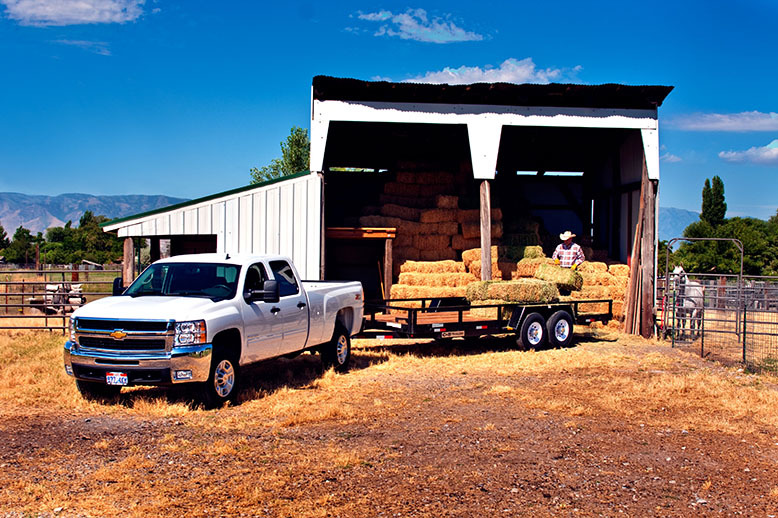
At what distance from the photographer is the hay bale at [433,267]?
1936cm

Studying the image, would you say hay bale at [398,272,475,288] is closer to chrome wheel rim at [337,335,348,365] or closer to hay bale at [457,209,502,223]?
hay bale at [457,209,502,223]

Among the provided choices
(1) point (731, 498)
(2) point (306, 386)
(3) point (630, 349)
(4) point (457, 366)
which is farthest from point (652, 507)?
(3) point (630, 349)

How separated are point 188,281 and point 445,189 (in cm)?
1357

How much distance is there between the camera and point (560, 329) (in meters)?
15.3

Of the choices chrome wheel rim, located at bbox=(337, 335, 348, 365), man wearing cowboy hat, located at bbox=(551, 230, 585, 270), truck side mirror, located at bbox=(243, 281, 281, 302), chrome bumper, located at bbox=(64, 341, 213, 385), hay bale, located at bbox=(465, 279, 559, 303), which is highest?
man wearing cowboy hat, located at bbox=(551, 230, 585, 270)

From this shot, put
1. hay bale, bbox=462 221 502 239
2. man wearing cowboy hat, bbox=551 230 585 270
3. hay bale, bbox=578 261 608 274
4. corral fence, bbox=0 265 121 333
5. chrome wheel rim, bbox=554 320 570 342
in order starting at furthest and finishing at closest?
1. hay bale, bbox=462 221 502 239
2. hay bale, bbox=578 261 608 274
3. man wearing cowboy hat, bbox=551 230 585 270
4. corral fence, bbox=0 265 121 333
5. chrome wheel rim, bbox=554 320 570 342

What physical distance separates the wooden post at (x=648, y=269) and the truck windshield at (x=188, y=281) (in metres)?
11.8

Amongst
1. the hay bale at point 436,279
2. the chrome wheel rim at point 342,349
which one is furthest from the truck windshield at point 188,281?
the hay bale at point 436,279

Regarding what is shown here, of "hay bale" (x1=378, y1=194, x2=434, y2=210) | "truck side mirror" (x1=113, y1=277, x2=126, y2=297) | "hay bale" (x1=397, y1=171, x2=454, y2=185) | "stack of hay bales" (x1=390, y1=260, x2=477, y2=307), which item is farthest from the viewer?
"hay bale" (x1=397, y1=171, x2=454, y2=185)

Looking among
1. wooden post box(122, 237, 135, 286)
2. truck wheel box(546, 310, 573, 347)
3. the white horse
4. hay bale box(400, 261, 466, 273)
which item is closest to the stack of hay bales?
hay bale box(400, 261, 466, 273)

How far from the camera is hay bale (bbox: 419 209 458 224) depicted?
2086 centimetres

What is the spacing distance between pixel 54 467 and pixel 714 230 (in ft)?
207

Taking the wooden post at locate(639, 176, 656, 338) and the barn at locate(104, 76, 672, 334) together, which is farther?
the wooden post at locate(639, 176, 656, 338)

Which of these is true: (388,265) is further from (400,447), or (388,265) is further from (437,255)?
(400,447)
